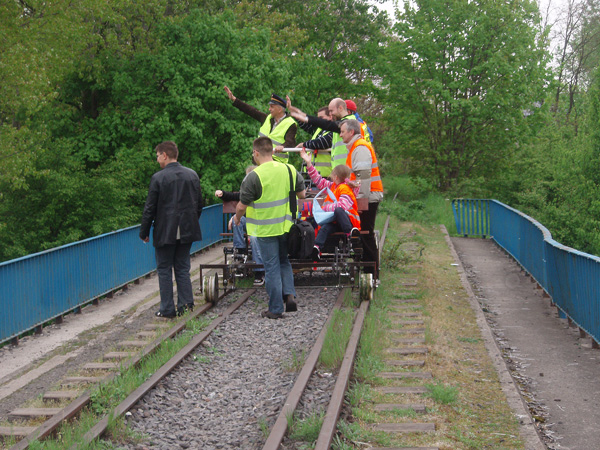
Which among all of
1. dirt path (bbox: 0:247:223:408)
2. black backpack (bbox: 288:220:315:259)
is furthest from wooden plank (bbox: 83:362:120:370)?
black backpack (bbox: 288:220:315:259)

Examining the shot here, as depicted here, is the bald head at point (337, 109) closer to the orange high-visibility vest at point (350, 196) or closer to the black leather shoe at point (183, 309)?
the orange high-visibility vest at point (350, 196)

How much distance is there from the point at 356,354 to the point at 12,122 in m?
15.6

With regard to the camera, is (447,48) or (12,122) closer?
(12,122)

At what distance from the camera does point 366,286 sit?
10.5 metres

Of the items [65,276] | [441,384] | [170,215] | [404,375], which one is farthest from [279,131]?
[441,384]

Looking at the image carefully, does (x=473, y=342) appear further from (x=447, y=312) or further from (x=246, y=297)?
(x=246, y=297)

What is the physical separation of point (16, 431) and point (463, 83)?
1049 inches

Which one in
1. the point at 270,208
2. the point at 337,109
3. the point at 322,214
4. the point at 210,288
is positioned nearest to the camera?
the point at 270,208

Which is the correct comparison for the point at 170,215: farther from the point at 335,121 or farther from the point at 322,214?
the point at 335,121

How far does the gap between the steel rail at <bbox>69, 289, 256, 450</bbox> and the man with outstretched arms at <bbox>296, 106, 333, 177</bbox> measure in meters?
3.17

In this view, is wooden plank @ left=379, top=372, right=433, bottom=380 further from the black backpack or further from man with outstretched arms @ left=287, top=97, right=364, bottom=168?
man with outstretched arms @ left=287, top=97, right=364, bottom=168

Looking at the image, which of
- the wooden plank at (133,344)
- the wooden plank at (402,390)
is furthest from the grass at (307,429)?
the wooden plank at (133,344)

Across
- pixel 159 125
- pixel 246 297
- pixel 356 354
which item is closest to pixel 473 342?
pixel 356 354

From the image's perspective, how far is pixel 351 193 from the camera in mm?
10531
